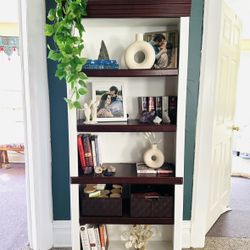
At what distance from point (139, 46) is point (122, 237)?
4.67ft

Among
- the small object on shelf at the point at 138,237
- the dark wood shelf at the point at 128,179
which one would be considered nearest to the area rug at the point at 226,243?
the small object on shelf at the point at 138,237

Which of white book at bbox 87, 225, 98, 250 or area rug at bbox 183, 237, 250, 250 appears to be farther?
area rug at bbox 183, 237, 250, 250

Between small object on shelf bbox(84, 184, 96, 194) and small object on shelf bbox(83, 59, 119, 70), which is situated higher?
small object on shelf bbox(83, 59, 119, 70)

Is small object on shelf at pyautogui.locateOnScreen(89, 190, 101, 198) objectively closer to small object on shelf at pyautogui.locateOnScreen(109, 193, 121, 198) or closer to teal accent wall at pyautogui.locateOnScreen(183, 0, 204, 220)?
small object on shelf at pyautogui.locateOnScreen(109, 193, 121, 198)

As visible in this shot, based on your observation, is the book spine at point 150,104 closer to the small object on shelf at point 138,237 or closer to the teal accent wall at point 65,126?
the teal accent wall at point 65,126

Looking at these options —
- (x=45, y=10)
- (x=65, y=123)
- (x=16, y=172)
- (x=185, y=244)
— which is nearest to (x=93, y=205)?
(x=65, y=123)

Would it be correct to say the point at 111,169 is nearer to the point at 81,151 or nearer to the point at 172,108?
the point at 81,151

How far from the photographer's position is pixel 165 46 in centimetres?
174

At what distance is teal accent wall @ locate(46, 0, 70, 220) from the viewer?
1.96m

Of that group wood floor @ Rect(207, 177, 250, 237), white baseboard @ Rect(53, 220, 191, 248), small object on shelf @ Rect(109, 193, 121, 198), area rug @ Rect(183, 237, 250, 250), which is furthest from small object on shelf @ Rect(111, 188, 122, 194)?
wood floor @ Rect(207, 177, 250, 237)

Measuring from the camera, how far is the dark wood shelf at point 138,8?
150cm

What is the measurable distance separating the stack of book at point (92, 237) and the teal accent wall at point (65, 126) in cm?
36

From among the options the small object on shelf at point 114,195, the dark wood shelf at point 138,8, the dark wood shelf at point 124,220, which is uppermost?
the dark wood shelf at point 138,8

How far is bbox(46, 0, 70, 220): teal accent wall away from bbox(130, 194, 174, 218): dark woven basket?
641mm
